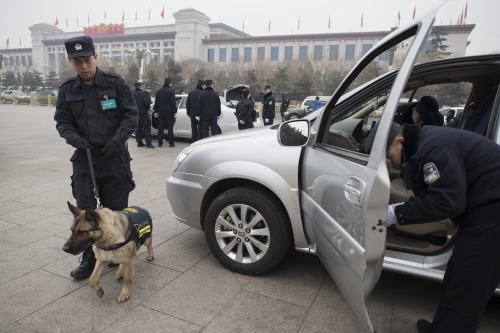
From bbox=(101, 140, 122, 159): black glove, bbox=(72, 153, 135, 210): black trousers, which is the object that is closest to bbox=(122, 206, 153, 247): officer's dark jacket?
bbox=(72, 153, 135, 210): black trousers

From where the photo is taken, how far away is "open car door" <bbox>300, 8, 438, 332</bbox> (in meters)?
1.66

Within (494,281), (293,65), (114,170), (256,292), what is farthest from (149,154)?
(293,65)

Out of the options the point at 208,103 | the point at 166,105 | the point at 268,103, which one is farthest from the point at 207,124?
the point at 268,103

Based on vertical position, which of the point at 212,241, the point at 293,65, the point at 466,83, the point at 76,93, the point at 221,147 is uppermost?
the point at 293,65

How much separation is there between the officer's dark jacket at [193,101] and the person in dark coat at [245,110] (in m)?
1.10

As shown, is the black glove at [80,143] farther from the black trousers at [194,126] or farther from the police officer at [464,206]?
the black trousers at [194,126]

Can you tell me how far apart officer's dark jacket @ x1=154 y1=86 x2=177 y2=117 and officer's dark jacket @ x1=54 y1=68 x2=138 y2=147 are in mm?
6864

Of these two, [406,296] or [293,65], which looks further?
[293,65]

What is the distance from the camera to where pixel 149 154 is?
9.15 meters

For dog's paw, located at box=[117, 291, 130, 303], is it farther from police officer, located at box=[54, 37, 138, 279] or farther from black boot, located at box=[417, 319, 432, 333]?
black boot, located at box=[417, 319, 432, 333]

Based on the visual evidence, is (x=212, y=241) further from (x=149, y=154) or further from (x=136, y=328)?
(x=149, y=154)

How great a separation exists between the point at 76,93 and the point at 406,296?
313 cm

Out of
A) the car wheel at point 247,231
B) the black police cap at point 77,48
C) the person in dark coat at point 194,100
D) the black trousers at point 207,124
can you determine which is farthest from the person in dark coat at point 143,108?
the car wheel at point 247,231

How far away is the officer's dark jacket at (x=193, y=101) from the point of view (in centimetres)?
945
